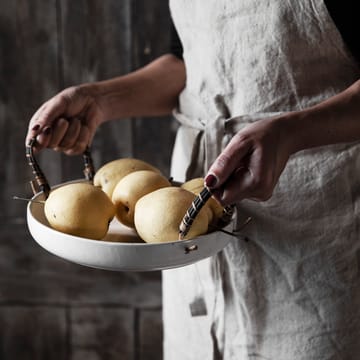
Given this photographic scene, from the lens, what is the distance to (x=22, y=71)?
3.81ft

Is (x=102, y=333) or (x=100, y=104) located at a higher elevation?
(x=100, y=104)

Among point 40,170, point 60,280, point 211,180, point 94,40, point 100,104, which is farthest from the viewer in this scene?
point 60,280

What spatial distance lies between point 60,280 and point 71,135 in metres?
0.62

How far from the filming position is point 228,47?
2.18 feet

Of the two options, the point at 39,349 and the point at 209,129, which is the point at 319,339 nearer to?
the point at 209,129

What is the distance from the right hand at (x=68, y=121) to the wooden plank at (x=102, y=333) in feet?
2.04

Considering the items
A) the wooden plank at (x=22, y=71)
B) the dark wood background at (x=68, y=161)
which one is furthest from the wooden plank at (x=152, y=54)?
the wooden plank at (x=22, y=71)

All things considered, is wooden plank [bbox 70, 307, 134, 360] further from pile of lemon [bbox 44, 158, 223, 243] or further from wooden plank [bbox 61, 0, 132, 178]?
pile of lemon [bbox 44, 158, 223, 243]

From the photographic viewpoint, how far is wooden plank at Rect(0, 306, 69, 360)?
1.29 meters

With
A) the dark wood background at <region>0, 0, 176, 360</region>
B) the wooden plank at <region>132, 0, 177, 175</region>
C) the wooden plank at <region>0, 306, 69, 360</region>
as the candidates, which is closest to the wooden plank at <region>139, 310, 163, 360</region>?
the dark wood background at <region>0, 0, 176, 360</region>

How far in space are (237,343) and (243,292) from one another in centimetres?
7

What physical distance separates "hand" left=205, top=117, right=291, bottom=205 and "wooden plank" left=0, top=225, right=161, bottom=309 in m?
0.75

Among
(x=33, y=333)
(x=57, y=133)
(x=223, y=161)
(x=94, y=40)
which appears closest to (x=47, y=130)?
(x=57, y=133)

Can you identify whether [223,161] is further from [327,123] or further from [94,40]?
[94,40]
